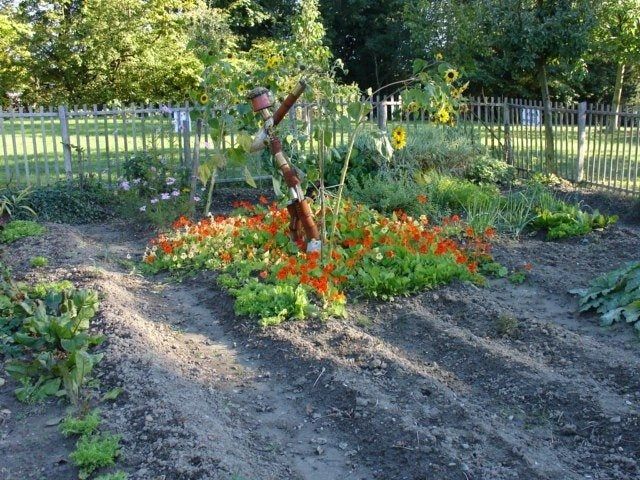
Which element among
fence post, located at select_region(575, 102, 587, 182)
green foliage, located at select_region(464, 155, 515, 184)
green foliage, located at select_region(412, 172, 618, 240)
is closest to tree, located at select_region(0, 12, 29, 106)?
green foliage, located at select_region(464, 155, 515, 184)

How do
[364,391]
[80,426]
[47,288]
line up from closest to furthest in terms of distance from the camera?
[80,426], [364,391], [47,288]

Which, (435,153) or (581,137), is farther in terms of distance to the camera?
(581,137)

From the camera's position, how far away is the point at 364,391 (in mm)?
4219

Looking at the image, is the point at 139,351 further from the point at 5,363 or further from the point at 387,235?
the point at 387,235

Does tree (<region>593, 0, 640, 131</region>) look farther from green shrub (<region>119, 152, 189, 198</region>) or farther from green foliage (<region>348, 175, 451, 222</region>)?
green shrub (<region>119, 152, 189, 198</region>)

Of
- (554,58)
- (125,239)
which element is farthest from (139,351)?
(554,58)

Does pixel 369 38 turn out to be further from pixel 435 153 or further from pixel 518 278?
pixel 518 278

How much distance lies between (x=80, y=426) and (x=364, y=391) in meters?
1.59

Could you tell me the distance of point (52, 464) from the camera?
3445 mm

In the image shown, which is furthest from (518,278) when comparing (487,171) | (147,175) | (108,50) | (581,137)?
(108,50)

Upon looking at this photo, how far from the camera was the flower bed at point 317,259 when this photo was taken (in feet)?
18.0

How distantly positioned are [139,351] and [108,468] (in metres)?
1.34

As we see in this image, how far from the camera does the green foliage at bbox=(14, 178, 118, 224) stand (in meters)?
9.58

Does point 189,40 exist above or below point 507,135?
above
